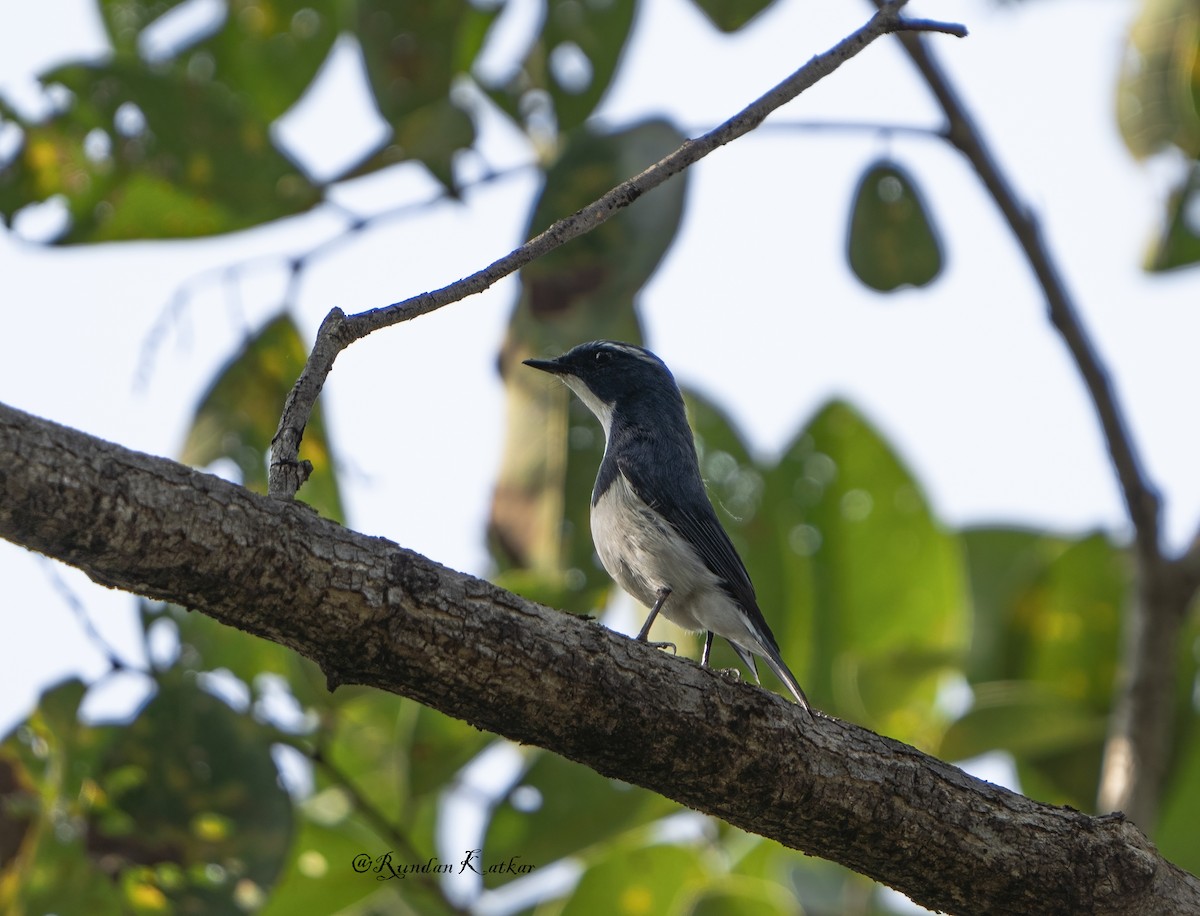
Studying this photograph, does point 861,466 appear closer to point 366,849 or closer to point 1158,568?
point 1158,568

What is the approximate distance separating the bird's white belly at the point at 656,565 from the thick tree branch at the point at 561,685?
1.04 m

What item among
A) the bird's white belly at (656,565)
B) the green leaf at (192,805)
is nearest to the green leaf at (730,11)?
the bird's white belly at (656,565)

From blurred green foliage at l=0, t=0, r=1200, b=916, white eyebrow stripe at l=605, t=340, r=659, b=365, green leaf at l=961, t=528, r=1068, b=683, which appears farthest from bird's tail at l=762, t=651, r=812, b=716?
green leaf at l=961, t=528, r=1068, b=683

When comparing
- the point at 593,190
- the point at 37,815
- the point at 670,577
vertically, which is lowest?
the point at 37,815

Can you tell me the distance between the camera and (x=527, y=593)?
4.21 metres

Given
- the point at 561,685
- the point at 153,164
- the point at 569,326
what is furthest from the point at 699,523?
the point at 153,164

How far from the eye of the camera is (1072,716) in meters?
4.67

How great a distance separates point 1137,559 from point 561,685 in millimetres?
2953

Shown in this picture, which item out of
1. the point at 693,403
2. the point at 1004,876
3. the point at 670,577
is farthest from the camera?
the point at 693,403

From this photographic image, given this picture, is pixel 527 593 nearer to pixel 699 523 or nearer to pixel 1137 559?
pixel 699 523

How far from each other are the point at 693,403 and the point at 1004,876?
2349 millimetres

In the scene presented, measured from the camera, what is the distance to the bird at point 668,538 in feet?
13.7

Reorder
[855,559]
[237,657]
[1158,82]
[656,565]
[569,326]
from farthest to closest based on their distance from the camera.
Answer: [1158,82] → [855,559] → [237,657] → [569,326] → [656,565]

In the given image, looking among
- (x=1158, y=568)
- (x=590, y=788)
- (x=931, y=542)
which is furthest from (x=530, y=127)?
(x=1158, y=568)
